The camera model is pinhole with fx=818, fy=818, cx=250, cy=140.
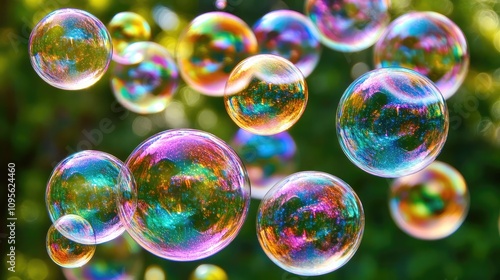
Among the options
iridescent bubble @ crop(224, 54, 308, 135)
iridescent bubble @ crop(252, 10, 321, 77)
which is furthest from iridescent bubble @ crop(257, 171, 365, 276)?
iridescent bubble @ crop(252, 10, 321, 77)

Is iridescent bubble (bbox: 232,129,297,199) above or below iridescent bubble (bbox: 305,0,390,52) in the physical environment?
below

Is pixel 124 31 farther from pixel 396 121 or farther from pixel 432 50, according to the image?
pixel 396 121

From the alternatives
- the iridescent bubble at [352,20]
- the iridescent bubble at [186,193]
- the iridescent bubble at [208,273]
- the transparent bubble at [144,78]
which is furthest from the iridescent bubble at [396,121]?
the iridescent bubble at [208,273]

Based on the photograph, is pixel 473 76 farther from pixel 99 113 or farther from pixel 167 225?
pixel 167 225

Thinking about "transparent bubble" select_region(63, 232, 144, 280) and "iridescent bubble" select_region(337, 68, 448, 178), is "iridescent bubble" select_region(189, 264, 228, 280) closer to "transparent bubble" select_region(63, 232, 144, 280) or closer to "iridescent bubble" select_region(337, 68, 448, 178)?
"transparent bubble" select_region(63, 232, 144, 280)

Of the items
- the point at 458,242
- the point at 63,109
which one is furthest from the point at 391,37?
the point at 63,109

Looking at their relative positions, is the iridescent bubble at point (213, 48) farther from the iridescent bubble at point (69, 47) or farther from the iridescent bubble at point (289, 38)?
the iridescent bubble at point (69, 47)

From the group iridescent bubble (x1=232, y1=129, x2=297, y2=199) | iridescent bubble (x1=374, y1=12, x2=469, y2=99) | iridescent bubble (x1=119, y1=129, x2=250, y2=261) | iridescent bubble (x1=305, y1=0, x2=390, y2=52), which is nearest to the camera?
iridescent bubble (x1=119, y1=129, x2=250, y2=261)
